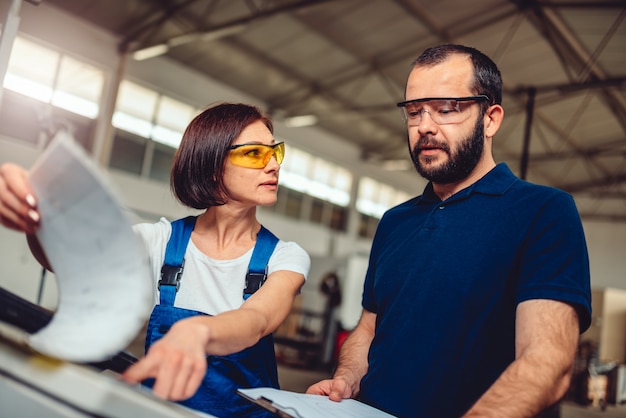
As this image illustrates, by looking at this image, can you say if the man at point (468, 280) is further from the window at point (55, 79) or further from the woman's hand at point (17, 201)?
the window at point (55, 79)

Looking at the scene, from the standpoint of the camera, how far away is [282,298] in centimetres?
112

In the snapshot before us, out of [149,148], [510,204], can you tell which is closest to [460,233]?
[510,204]

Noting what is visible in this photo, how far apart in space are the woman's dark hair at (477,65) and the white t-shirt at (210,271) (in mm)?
599

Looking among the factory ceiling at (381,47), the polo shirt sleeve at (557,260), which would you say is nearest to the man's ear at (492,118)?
the polo shirt sleeve at (557,260)

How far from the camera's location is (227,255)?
1325 mm

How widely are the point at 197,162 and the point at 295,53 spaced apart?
9869 millimetres

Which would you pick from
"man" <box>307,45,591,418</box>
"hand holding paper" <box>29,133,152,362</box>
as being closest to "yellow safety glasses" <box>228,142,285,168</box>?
"man" <box>307,45,591,418</box>

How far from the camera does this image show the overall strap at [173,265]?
48.5 inches

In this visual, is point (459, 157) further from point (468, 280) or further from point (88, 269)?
point (88, 269)

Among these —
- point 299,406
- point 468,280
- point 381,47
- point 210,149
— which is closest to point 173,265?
point 210,149

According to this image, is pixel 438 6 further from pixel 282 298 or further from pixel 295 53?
pixel 282 298

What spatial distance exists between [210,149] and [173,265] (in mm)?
319

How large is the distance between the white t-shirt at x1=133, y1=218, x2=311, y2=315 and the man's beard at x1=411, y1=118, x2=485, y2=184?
413 millimetres

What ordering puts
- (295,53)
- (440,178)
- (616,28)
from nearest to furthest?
(440,178), (616,28), (295,53)
